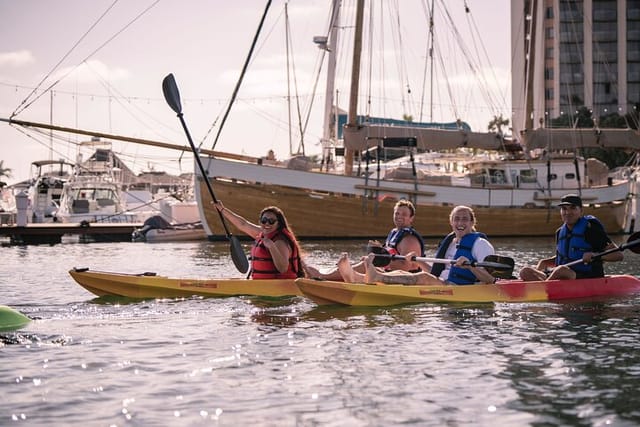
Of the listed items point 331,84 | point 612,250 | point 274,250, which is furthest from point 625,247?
point 331,84

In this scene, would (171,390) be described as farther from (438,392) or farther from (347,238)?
(347,238)

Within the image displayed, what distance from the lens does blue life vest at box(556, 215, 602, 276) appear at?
559 inches

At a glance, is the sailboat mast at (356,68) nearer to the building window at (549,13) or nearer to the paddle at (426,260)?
the paddle at (426,260)

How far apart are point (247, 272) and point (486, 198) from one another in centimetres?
2225

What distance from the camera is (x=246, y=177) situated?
35.1 metres

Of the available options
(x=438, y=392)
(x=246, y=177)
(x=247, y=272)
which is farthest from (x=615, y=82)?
(x=438, y=392)

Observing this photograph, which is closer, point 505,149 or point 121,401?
point 121,401

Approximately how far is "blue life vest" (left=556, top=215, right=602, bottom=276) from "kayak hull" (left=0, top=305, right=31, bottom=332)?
7538 millimetres

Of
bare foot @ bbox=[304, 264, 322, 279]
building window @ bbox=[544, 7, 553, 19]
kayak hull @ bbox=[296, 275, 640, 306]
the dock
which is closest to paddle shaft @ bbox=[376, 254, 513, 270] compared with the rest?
kayak hull @ bbox=[296, 275, 640, 306]

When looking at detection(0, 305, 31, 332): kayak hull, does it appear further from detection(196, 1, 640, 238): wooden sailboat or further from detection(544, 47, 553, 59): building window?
detection(544, 47, 553, 59): building window

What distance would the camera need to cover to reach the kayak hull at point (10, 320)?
476 inches

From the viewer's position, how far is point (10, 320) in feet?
40.0

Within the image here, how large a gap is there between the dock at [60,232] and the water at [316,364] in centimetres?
2175

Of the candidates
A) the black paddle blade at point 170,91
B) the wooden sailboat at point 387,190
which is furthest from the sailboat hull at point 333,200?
the black paddle blade at point 170,91
